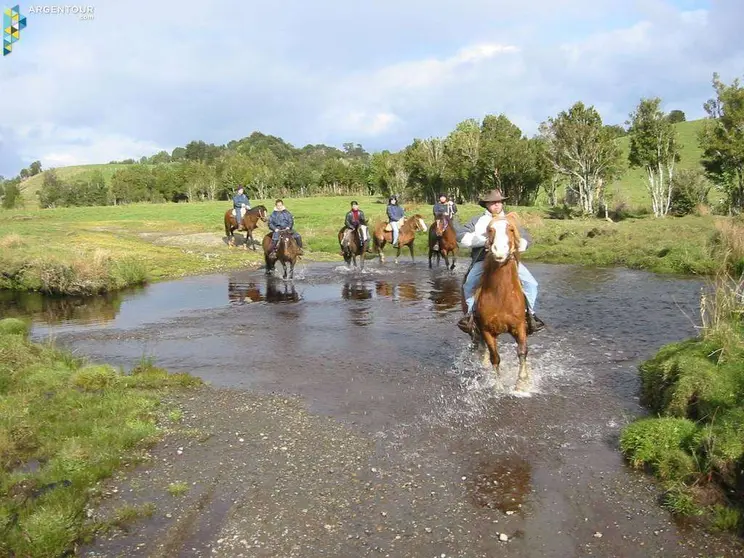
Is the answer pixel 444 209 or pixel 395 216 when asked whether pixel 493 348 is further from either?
pixel 395 216

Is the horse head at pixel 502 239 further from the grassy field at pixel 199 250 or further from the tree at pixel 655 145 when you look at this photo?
the tree at pixel 655 145

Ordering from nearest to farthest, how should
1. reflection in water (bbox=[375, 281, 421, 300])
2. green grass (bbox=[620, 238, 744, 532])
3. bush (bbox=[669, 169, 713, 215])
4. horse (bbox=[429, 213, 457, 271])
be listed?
green grass (bbox=[620, 238, 744, 532]), reflection in water (bbox=[375, 281, 421, 300]), horse (bbox=[429, 213, 457, 271]), bush (bbox=[669, 169, 713, 215])

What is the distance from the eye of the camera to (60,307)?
16.9 meters

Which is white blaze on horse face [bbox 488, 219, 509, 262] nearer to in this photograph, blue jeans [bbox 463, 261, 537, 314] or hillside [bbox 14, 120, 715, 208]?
blue jeans [bbox 463, 261, 537, 314]

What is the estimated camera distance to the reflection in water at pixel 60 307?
50.2ft

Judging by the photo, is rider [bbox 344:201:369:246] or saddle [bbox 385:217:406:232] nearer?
rider [bbox 344:201:369:246]

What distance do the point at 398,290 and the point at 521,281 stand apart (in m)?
9.29

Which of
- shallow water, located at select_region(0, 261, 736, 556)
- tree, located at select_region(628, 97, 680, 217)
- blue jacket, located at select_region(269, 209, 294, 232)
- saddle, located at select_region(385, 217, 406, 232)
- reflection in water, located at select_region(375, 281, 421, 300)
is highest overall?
tree, located at select_region(628, 97, 680, 217)

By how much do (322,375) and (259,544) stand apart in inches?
190

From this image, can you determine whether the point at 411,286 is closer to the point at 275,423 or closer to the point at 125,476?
the point at 275,423

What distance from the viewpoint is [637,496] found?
5629 mm

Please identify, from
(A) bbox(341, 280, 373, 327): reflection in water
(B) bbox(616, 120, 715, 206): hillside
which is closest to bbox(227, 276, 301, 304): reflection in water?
(A) bbox(341, 280, 373, 327): reflection in water

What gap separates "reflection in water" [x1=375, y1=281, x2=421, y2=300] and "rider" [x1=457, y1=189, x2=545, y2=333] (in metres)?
6.98

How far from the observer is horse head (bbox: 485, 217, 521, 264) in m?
7.43
